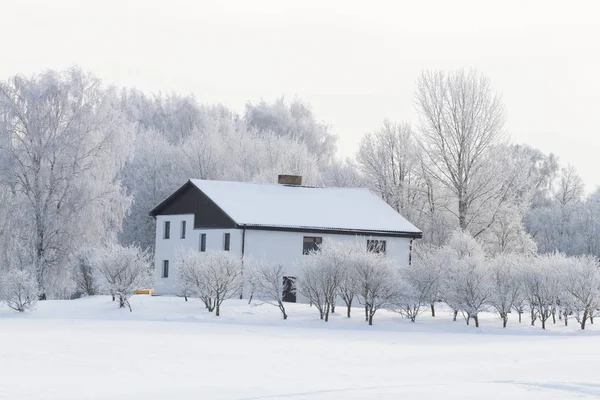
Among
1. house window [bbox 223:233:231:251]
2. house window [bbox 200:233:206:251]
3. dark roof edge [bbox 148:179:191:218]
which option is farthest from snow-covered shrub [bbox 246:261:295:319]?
dark roof edge [bbox 148:179:191:218]

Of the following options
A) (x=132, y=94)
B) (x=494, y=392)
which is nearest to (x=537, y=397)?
(x=494, y=392)

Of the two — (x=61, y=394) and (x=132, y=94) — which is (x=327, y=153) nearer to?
(x=132, y=94)

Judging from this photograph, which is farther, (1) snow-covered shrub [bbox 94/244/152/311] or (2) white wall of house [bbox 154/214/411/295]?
(2) white wall of house [bbox 154/214/411/295]

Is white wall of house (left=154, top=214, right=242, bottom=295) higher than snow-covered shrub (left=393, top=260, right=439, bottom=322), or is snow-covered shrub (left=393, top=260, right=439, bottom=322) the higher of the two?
white wall of house (left=154, top=214, right=242, bottom=295)

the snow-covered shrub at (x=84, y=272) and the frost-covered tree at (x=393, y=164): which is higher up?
the frost-covered tree at (x=393, y=164)

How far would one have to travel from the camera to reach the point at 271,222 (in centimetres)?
5191

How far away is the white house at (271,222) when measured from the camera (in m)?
51.7

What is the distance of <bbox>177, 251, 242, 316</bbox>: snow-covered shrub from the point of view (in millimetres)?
43562

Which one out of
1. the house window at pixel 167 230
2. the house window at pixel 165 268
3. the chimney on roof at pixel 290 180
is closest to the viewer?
the house window at pixel 165 268

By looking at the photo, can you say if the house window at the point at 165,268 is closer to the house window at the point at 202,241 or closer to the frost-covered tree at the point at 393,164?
the house window at the point at 202,241

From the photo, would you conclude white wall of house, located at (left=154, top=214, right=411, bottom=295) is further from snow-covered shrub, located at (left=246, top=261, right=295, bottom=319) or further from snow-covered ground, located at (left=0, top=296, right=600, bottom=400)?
snow-covered ground, located at (left=0, top=296, right=600, bottom=400)

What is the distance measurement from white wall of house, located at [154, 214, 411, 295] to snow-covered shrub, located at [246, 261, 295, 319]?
3219 mm

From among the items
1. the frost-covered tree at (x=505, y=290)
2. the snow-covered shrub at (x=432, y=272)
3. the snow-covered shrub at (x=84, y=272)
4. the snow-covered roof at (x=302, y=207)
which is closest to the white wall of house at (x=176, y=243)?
the snow-covered roof at (x=302, y=207)

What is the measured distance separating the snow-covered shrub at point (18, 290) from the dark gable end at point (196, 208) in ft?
37.1
